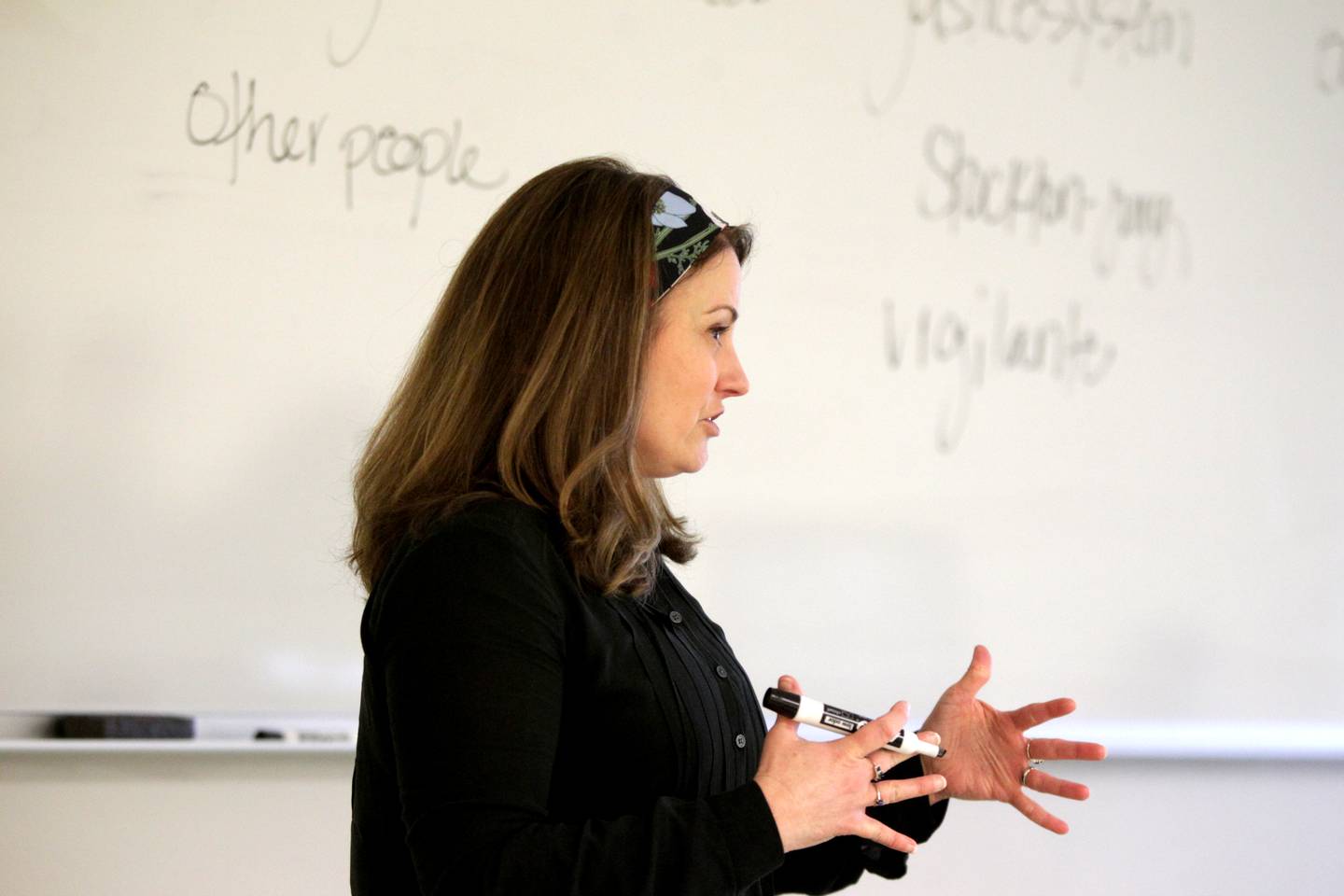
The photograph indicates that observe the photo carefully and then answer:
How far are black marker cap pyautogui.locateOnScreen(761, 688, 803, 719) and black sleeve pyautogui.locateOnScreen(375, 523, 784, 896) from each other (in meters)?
0.08

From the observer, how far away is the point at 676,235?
41.3 inches

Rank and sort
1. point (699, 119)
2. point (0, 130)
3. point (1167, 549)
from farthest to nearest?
point (1167, 549) < point (699, 119) < point (0, 130)

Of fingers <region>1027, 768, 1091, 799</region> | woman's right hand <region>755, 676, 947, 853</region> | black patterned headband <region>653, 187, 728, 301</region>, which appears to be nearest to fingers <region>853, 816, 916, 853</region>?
woman's right hand <region>755, 676, 947, 853</region>

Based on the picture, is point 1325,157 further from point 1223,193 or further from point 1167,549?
point 1167,549

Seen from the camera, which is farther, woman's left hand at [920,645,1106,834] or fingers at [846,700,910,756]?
woman's left hand at [920,645,1106,834]

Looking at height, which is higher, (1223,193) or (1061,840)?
(1223,193)

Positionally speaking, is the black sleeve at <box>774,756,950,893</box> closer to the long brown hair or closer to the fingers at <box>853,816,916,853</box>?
the fingers at <box>853,816,916,853</box>

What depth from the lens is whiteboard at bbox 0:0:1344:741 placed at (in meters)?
1.66

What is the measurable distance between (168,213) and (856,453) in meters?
0.99

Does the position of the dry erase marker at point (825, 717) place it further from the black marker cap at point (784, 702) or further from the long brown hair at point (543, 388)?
the long brown hair at point (543, 388)

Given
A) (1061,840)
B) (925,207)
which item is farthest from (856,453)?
(1061,840)

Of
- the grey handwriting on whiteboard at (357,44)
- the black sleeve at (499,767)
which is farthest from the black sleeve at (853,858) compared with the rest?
the grey handwriting on whiteboard at (357,44)

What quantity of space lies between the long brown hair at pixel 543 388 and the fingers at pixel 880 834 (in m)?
0.25

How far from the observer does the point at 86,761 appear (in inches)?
65.3
